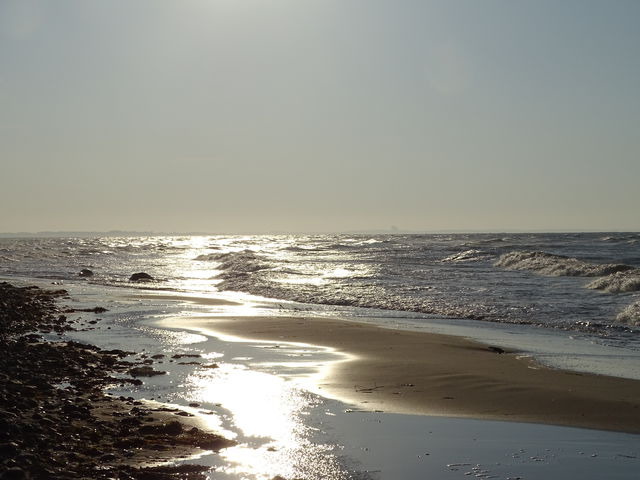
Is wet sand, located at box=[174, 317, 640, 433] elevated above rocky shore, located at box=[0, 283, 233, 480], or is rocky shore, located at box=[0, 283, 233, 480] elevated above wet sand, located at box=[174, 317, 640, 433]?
rocky shore, located at box=[0, 283, 233, 480]

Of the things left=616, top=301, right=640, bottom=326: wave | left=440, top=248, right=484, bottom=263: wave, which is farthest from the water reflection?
left=440, top=248, right=484, bottom=263: wave

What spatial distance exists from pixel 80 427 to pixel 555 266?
112 feet

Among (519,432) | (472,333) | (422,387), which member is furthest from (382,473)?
(472,333)

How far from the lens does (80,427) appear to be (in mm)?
6910

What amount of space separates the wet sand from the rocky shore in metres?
2.94

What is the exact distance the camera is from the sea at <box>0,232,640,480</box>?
6441 millimetres

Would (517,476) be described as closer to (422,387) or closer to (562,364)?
(422,387)

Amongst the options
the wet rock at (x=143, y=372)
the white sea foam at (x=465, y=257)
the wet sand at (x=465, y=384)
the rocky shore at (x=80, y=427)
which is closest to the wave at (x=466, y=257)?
the white sea foam at (x=465, y=257)

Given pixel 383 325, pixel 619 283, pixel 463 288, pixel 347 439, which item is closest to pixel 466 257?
pixel 463 288

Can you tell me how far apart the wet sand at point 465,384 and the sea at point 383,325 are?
1.73ft

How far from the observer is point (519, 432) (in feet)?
25.1

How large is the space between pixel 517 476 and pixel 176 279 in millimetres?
36026

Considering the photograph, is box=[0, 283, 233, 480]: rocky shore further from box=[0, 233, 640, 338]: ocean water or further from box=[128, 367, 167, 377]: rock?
box=[0, 233, 640, 338]: ocean water

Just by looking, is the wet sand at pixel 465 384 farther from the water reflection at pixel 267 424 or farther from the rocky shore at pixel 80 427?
the rocky shore at pixel 80 427
